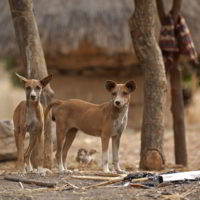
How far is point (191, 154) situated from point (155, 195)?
6786mm

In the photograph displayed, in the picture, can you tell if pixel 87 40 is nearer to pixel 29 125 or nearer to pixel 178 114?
pixel 178 114

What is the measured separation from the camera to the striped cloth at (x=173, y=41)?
31.7 ft

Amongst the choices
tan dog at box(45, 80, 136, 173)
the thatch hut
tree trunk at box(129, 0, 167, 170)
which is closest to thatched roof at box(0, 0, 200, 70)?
the thatch hut

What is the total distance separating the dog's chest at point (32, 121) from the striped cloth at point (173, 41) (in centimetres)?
319

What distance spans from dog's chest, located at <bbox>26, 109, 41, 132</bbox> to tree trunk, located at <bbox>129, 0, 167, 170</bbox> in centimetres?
204

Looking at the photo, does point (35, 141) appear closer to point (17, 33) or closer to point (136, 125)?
point (17, 33)

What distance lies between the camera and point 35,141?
7.21 metres

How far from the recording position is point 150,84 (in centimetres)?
870

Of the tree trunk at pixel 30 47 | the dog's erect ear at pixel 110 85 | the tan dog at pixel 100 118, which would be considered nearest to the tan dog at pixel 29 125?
the tan dog at pixel 100 118

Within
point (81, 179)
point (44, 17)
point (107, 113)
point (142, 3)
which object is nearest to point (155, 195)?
point (81, 179)

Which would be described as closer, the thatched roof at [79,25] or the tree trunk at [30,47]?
the tree trunk at [30,47]

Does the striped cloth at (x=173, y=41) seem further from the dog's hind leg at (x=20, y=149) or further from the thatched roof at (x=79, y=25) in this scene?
the thatched roof at (x=79, y=25)

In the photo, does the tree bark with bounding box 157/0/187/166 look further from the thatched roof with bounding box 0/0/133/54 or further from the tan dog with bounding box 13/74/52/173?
the thatched roof with bounding box 0/0/133/54

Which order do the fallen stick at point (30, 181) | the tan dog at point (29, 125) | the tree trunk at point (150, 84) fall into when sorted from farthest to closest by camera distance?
the tree trunk at point (150, 84), the tan dog at point (29, 125), the fallen stick at point (30, 181)
